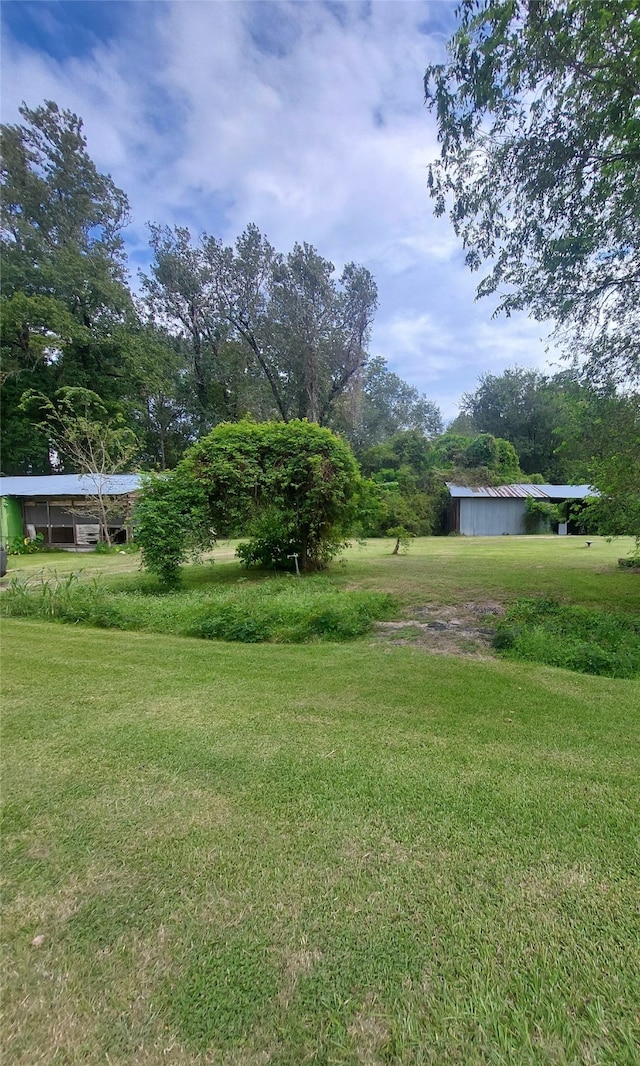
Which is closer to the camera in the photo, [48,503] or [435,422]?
[48,503]

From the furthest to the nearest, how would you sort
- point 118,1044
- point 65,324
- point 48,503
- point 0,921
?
point 65,324 < point 48,503 < point 0,921 < point 118,1044

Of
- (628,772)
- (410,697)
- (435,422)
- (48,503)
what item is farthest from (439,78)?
(435,422)

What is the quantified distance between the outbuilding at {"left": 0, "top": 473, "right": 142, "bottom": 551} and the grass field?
13232 millimetres

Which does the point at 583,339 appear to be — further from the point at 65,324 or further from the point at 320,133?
the point at 65,324

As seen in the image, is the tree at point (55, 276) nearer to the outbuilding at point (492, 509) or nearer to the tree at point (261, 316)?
the tree at point (261, 316)

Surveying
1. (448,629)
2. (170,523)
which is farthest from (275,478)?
(448,629)

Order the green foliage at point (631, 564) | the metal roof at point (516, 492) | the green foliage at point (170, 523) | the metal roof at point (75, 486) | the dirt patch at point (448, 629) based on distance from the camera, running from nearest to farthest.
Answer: the dirt patch at point (448, 629) < the green foliage at point (170, 523) < the green foliage at point (631, 564) < the metal roof at point (75, 486) < the metal roof at point (516, 492)

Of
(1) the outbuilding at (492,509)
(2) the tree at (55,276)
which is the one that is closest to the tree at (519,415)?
(1) the outbuilding at (492,509)

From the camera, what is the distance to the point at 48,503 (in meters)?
16.4

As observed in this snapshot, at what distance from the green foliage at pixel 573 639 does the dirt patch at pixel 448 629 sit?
0.18m

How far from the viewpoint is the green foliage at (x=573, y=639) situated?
3.89 meters

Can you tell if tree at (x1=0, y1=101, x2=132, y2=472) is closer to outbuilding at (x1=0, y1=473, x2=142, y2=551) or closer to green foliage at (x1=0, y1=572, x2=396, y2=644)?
outbuilding at (x1=0, y1=473, x2=142, y2=551)

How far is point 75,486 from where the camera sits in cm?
1627

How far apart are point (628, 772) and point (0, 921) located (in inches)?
107
